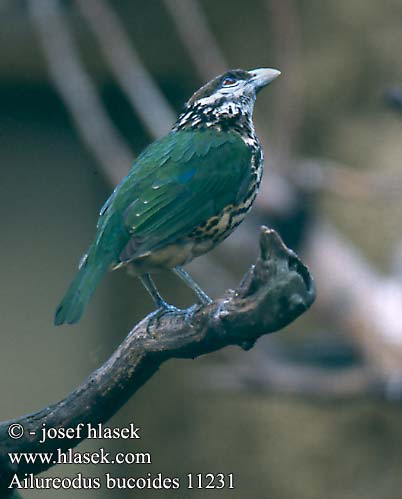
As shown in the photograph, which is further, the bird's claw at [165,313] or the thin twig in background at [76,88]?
the thin twig in background at [76,88]

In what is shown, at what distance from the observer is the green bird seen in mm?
1356

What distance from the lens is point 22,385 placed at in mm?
2750

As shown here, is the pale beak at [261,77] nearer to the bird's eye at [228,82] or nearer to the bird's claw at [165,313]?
the bird's eye at [228,82]

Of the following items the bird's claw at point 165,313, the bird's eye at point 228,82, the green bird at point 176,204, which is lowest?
the bird's claw at point 165,313

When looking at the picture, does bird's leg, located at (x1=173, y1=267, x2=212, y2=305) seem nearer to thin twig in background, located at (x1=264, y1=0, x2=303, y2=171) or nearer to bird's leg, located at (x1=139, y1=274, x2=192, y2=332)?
bird's leg, located at (x1=139, y1=274, x2=192, y2=332)

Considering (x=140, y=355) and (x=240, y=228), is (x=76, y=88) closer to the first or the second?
(x=240, y=228)

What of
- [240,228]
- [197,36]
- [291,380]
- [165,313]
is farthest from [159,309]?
[197,36]

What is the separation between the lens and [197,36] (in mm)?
3182

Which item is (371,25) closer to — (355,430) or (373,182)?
(373,182)

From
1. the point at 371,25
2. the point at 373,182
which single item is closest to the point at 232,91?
the point at 373,182

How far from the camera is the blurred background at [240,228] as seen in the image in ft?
9.86

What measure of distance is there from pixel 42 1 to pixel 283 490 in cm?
195

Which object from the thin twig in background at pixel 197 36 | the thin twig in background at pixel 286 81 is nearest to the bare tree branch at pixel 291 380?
the thin twig in background at pixel 286 81

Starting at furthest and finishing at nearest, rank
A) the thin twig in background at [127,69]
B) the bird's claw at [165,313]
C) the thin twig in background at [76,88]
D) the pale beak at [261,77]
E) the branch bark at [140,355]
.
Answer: the thin twig in background at [76,88]
the thin twig in background at [127,69]
the pale beak at [261,77]
the bird's claw at [165,313]
the branch bark at [140,355]
